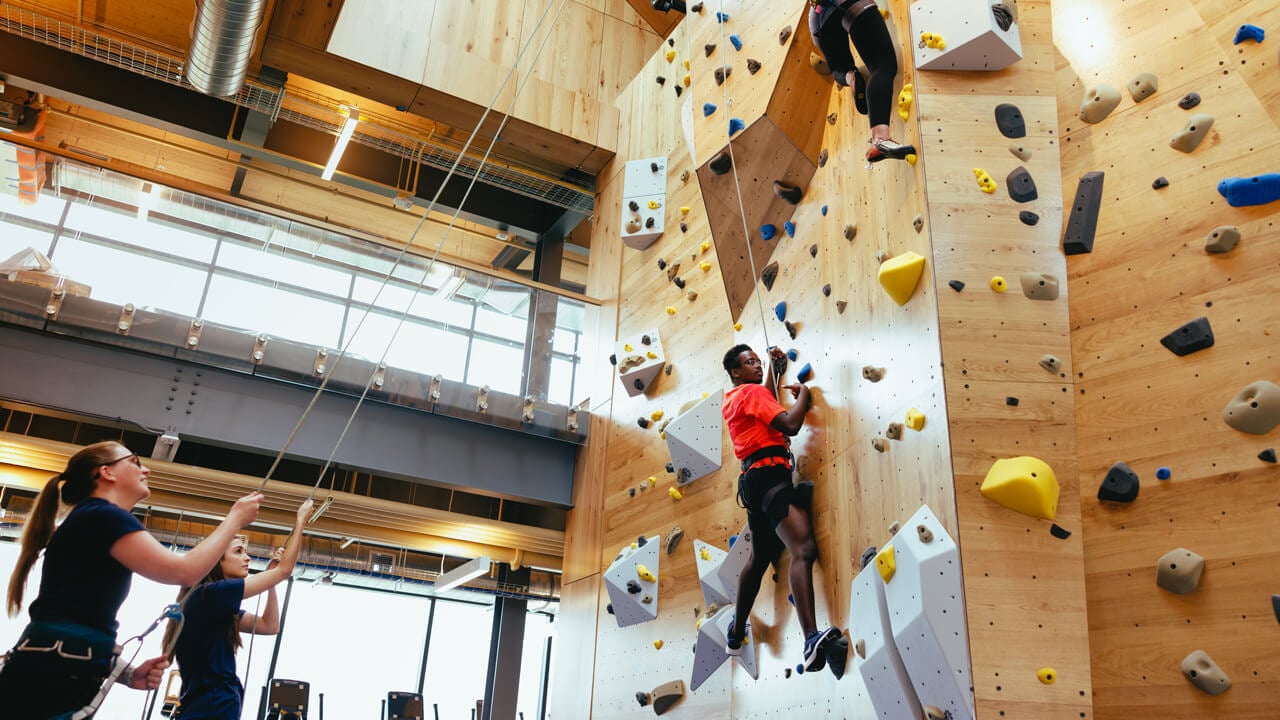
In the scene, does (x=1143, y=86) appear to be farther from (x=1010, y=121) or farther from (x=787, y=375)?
(x=787, y=375)

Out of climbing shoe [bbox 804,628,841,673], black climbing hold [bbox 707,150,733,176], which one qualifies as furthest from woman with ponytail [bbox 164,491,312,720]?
black climbing hold [bbox 707,150,733,176]

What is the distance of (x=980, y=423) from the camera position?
10.2 feet

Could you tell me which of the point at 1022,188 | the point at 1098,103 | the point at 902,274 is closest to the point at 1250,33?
the point at 1098,103

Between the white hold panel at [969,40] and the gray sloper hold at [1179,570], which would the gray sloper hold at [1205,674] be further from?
the white hold panel at [969,40]

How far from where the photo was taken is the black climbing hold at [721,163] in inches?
193

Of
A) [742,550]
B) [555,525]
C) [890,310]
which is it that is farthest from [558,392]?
[890,310]

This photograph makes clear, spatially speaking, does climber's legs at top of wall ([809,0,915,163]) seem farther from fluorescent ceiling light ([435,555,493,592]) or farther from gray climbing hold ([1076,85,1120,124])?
fluorescent ceiling light ([435,555,493,592])

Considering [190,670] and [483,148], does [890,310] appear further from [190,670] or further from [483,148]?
[483,148]

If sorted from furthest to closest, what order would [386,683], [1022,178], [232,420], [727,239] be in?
[386,683] → [232,420] → [727,239] → [1022,178]

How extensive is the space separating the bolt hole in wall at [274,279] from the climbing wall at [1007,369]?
162 inches

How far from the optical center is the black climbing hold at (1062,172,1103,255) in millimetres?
3369

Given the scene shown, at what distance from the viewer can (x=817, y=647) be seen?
3412mm

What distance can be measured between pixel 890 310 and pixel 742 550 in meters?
1.53

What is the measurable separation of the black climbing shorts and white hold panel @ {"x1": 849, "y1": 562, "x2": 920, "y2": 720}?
553 millimetres
